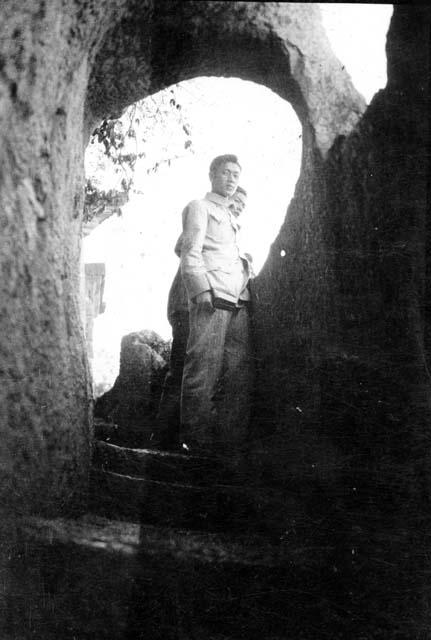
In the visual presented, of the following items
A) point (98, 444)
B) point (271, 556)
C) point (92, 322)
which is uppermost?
point (92, 322)

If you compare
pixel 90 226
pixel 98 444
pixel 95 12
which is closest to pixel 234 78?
pixel 95 12

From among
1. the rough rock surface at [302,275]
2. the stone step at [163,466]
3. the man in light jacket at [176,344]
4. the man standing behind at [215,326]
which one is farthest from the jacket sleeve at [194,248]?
the stone step at [163,466]

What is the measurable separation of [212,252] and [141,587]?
209 centimetres

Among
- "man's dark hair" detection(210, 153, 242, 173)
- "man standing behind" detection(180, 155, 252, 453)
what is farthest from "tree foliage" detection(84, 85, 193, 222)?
"man standing behind" detection(180, 155, 252, 453)

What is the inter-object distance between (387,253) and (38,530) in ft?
7.20

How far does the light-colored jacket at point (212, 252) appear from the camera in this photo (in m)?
3.38

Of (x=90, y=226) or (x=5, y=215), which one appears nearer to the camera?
(x=5, y=215)

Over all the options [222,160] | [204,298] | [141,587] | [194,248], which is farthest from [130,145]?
[141,587]

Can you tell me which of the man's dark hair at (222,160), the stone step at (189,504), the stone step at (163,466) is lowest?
the stone step at (189,504)

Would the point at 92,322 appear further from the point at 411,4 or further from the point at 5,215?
the point at 411,4

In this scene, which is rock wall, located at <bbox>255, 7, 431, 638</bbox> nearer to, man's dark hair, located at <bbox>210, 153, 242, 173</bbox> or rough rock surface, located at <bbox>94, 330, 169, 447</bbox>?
man's dark hair, located at <bbox>210, 153, 242, 173</bbox>

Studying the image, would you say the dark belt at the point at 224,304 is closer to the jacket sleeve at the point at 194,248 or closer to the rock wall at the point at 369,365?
the jacket sleeve at the point at 194,248

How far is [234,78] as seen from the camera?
334cm

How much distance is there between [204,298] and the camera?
338 cm
